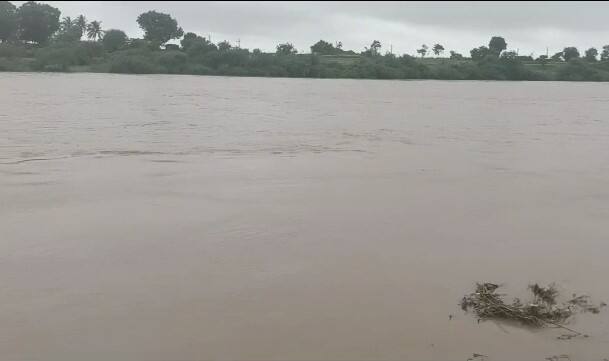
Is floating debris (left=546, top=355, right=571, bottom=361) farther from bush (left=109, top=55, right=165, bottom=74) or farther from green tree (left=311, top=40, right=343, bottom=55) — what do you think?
green tree (left=311, top=40, right=343, bottom=55)

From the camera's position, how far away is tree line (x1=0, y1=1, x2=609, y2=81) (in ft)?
140

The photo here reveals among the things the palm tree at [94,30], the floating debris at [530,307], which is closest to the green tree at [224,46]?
the palm tree at [94,30]

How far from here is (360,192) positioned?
6391 millimetres

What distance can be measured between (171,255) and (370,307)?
60.1 inches

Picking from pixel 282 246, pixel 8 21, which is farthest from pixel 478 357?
pixel 8 21

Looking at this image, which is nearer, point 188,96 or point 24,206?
point 24,206

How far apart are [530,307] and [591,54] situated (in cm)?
7122

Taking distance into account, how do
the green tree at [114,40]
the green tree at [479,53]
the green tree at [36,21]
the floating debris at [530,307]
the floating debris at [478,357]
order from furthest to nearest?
the green tree at [479,53] → the green tree at [114,40] → the green tree at [36,21] → the floating debris at [530,307] → the floating debris at [478,357]

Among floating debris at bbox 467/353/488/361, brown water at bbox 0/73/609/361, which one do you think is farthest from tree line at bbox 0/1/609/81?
floating debris at bbox 467/353/488/361

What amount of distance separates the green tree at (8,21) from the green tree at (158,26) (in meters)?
17.9

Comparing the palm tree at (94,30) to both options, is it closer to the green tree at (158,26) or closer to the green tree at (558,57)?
the green tree at (158,26)

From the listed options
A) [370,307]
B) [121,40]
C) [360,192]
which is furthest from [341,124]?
[121,40]

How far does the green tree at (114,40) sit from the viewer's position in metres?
51.4

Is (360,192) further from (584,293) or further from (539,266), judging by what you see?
(584,293)
